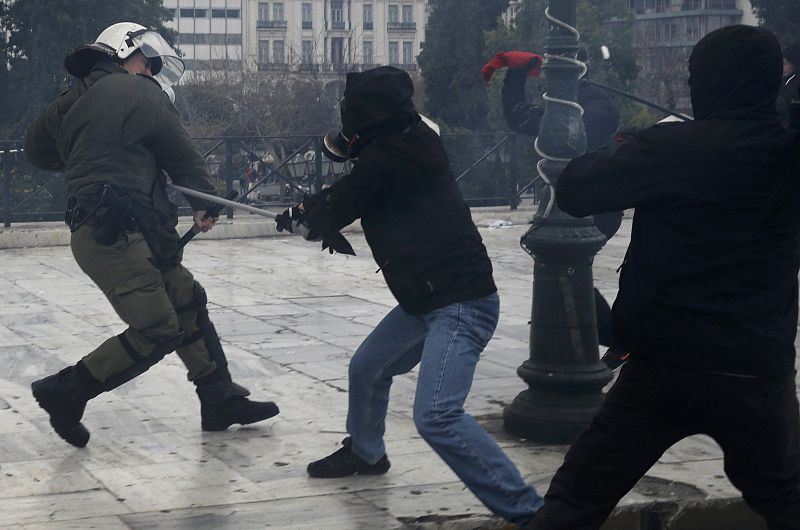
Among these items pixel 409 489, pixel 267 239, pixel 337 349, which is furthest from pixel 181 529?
pixel 267 239

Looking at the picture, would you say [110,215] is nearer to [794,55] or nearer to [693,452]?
[693,452]

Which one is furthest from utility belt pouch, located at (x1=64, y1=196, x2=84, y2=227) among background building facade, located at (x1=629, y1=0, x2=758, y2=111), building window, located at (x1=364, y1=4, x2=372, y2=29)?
building window, located at (x1=364, y1=4, x2=372, y2=29)

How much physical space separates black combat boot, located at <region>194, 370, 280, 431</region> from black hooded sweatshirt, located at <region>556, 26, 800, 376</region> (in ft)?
9.13

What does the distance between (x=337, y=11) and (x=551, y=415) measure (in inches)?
4325

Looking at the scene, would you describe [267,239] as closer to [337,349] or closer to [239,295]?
[239,295]

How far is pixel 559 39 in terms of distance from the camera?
225 inches

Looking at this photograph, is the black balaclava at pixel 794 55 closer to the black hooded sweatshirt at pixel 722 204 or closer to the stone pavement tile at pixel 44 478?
the black hooded sweatshirt at pixel 722 204

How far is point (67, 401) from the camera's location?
5523mm

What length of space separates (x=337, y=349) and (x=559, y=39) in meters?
2.97

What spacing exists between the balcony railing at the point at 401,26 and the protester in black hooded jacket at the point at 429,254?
11382 cm

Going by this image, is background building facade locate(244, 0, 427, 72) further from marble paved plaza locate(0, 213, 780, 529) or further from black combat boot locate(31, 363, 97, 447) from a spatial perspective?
black combat boot locate(31, 363, 97, 447)

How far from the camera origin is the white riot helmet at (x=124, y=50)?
567cm

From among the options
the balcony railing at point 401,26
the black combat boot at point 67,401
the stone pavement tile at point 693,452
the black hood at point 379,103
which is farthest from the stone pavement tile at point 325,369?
the balcony railing at point 401,26

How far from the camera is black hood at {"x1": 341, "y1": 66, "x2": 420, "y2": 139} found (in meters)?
4.48
